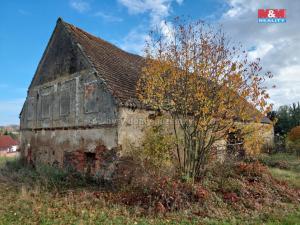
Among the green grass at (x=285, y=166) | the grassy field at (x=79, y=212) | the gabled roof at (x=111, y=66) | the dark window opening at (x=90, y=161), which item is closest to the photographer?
the grassy field at (x=79, y=212)

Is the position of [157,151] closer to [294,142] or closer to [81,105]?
[81,105]

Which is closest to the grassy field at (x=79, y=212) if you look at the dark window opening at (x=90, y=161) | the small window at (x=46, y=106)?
the dark window opening at (x=90, y=161)

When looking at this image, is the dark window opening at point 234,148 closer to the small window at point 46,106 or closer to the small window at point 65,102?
the small window at point 65,102

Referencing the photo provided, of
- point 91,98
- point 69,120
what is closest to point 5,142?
point 69,120

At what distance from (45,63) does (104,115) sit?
737 centimetres

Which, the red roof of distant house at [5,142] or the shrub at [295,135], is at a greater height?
the shrub at [295,135]

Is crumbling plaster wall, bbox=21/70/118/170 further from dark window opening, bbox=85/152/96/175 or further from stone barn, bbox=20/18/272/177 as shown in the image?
dark window opening, bbox=85/152/96/175

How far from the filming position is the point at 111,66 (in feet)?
46.8

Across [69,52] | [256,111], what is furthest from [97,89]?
[256,111]

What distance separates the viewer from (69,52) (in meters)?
14.7

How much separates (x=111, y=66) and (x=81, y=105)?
258 cm

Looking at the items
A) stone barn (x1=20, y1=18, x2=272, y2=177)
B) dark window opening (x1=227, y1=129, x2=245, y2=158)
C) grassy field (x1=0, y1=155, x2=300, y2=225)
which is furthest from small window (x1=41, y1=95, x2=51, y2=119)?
dark window opening (x1=227, y1=129, x2=245, y2=158)

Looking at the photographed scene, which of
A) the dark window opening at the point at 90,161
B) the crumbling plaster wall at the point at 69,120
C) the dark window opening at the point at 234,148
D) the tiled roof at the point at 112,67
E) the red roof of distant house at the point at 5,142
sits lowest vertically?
the red roof of distant house at the point at 5,142

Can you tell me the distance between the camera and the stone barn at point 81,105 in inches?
469
